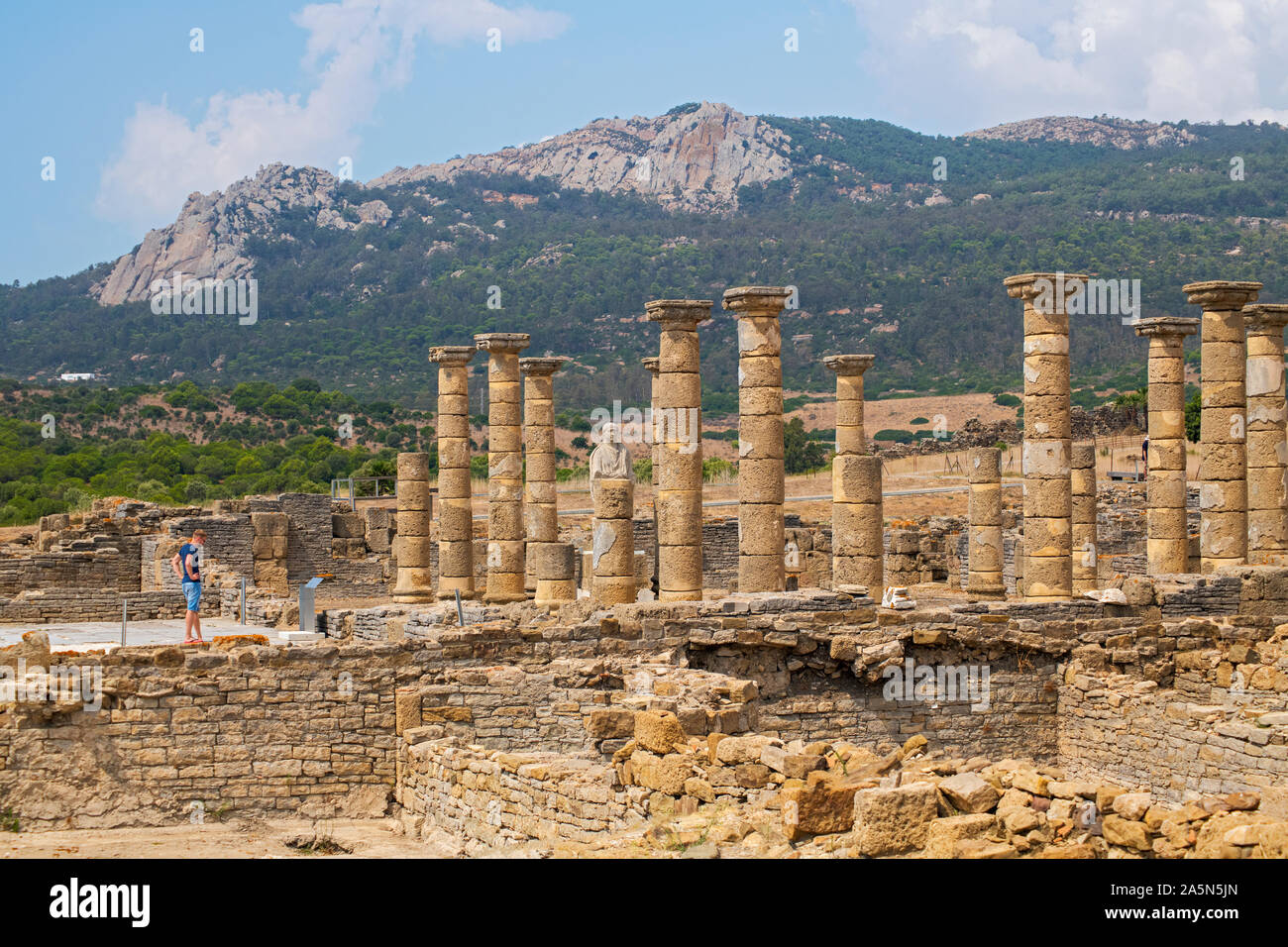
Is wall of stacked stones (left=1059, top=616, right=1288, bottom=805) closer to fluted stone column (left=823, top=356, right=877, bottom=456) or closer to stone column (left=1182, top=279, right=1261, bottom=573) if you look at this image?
stone column (left=1182, top=279, right=1261, bottom=573)

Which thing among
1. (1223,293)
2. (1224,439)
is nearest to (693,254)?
(1224,439)

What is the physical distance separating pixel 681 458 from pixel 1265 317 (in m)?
9.22

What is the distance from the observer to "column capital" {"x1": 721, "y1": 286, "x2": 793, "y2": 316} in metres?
17.1

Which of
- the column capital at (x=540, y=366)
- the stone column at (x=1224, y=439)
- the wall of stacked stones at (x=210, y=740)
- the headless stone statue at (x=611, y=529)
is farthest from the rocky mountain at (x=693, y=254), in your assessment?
the wall of stacked stones at (x=210, y=740)

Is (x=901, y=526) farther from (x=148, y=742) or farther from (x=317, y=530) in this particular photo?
(x=148, y=742)

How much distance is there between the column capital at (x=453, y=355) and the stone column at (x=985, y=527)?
7.75 m

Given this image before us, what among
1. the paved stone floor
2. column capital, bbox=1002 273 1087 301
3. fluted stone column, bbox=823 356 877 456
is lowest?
the paved stone floor

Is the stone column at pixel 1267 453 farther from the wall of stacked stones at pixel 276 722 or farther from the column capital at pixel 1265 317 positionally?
the wall of stacked stones at pixel 276 722

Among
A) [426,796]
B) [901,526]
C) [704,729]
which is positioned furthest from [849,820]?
[901,526]

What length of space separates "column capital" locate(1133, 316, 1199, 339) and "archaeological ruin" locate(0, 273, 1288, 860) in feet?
0.29

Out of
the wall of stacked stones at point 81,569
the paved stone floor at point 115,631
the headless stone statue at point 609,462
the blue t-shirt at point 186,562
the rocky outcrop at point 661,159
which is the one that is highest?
the rocky outcrop at point 661,159

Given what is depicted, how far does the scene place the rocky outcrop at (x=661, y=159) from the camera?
429 feet

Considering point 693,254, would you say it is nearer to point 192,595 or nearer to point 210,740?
point 192,595

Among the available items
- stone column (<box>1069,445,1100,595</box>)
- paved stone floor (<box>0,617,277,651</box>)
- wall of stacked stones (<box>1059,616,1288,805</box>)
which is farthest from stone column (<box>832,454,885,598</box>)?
paved stone floor (<box>0,617,277,651</box>)
